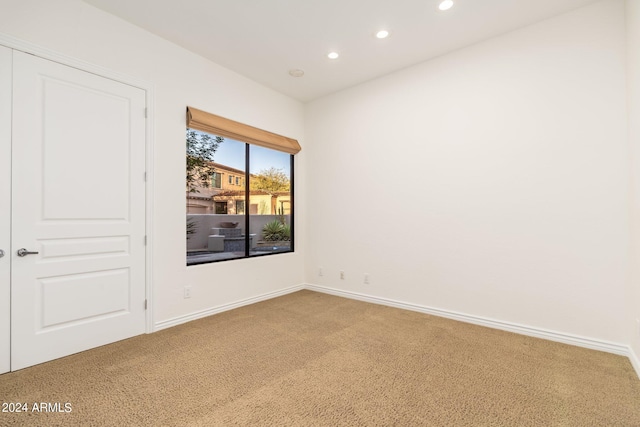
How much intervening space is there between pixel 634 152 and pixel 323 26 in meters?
2.83

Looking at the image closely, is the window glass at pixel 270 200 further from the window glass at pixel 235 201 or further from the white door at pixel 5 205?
the white door at pixel 5 205

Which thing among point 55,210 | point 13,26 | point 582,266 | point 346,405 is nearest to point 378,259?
point 582,266

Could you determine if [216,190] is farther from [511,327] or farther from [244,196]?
[511,327]

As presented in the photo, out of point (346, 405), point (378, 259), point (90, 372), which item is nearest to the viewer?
point (346, 405)

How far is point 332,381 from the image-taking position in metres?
2.11

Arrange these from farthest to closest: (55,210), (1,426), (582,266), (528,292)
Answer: (528,292)
(582,266)
(55,210)
(1,426)

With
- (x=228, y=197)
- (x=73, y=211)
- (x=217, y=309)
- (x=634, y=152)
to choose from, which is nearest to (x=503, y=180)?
(x=634, y=152)

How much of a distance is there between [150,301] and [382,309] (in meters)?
2.59

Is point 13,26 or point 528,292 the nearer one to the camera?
point 13,26

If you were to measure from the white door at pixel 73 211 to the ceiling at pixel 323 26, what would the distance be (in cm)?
79

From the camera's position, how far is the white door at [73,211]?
231 cm

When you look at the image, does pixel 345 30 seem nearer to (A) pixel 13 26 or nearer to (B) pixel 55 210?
(A) pixel 13 26

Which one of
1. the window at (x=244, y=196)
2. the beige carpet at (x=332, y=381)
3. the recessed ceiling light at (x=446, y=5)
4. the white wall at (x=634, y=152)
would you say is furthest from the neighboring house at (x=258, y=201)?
the white wall at (x=634, y=152)

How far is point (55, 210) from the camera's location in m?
2.46
